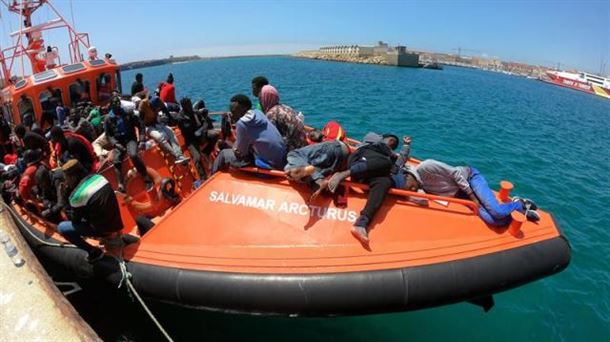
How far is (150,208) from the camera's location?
15.3ft

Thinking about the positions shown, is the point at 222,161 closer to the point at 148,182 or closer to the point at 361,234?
the point at 148,182

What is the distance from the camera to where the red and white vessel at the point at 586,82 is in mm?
64550

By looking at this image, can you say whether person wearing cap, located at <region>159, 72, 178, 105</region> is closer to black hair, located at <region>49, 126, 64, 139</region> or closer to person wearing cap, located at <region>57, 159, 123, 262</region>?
black hair, located at <region>49, 126, 64, 139</region>

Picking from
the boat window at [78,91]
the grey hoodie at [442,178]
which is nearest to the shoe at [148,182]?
the grey hoodie at [442,178]

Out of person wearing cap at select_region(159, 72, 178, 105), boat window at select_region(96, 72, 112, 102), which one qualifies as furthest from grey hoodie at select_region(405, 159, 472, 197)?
boat window at select_region(96, 72, 112, 102)

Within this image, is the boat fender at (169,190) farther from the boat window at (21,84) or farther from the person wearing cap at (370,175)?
the boat window at (21,84)

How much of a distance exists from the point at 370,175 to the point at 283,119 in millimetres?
1256

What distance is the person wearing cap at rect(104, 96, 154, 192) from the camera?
4.72 metres

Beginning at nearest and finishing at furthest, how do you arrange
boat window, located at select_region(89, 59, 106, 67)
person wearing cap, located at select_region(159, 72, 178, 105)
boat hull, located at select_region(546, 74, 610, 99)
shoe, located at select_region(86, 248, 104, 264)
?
shoe, located at select_region(86, 248, 104, 264)
person wearing cap, located at select_region(159, 72, 178, 105)
boat window, located at select_region(89, 59, 106, 67)
boat hull, located at select_region(546, 74, 610, 99)

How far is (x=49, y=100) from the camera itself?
7113mm

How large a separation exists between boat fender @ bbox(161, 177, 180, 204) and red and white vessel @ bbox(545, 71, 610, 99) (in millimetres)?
75315

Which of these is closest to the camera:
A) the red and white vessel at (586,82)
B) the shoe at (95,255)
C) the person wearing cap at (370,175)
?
the person wearing cap at (370,175)

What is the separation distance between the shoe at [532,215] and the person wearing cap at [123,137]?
180 inches

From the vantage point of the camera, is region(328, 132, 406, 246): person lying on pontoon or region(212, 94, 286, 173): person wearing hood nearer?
region(328, 132, 406, 246): person lying on pontoon
